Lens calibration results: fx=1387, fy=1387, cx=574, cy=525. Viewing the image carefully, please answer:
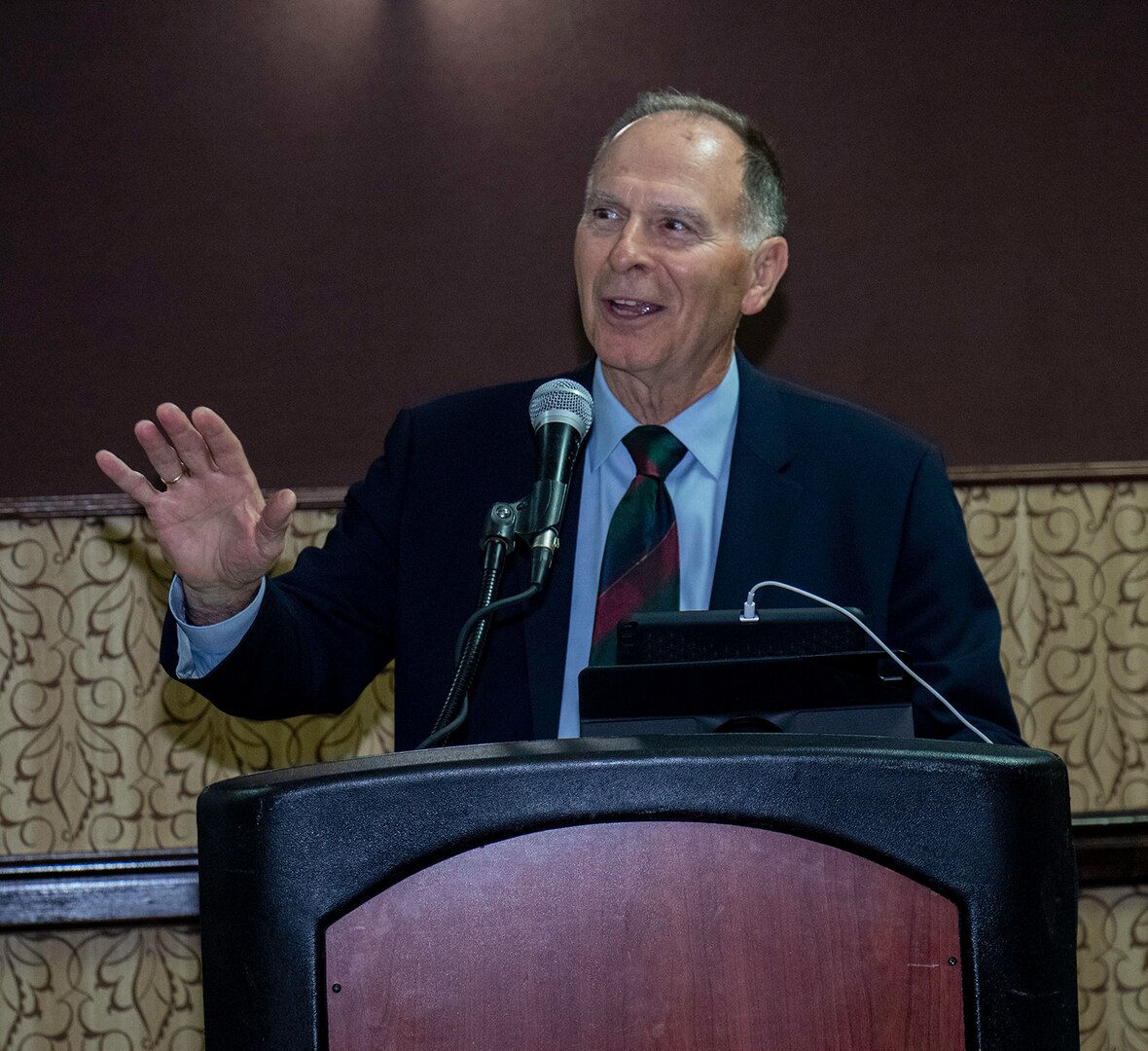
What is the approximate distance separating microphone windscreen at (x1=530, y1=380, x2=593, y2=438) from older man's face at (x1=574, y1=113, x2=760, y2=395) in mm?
525

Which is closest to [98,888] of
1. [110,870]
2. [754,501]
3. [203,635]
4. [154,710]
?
[110,870]

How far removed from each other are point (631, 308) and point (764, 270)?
30 cm

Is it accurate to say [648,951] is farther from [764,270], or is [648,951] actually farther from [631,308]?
[764,270]

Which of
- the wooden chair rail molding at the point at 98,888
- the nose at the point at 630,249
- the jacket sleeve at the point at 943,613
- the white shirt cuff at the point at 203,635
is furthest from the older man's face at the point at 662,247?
the wooden chair rail molding at the point at 98,888

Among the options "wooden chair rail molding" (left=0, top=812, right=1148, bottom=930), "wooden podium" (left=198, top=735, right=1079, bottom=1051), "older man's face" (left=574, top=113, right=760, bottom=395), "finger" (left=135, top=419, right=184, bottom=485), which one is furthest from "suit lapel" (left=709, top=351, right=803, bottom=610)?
"wooden chair rail molding" (left=0, top=812, right=1148, bottom=930)

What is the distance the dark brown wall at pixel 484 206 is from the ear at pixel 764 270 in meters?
0.84

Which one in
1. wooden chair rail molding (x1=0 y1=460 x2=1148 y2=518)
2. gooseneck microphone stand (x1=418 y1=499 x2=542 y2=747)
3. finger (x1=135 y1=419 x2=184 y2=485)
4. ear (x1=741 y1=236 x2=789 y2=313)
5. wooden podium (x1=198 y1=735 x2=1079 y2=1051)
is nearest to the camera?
wooden podium (x1=198 y1=735 x2=1079 y2=1051)

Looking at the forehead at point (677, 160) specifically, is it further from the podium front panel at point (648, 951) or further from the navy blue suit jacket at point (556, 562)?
the podium front panel at point (648, 951)

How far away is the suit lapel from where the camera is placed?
1.77 metres

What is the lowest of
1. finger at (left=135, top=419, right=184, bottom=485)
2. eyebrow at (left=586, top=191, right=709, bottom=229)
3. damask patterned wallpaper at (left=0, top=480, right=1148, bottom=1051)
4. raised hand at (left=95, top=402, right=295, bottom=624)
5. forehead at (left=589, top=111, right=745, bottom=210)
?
damask patterned wallpaper at (left=0, top=480, right=1148, bottom=1051)

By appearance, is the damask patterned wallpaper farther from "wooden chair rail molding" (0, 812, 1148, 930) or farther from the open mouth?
the open mouth

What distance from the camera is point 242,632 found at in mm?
1492

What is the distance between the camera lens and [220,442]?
1.28m

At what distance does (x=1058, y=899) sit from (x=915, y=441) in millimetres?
1232
